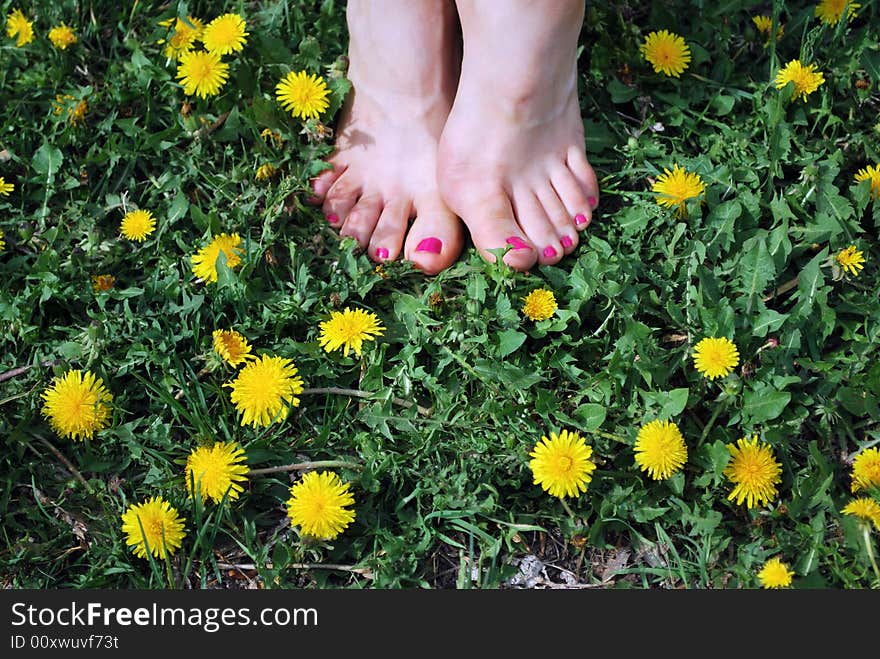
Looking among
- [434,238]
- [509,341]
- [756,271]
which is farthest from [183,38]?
[756,271]

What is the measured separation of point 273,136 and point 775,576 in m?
1.49

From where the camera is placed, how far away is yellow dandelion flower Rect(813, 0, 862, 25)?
2.23m

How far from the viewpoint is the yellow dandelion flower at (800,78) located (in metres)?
2.10

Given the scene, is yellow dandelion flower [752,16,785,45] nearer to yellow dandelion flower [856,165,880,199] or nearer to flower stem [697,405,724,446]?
→ yellow dandelion flower [856,165,880,199]

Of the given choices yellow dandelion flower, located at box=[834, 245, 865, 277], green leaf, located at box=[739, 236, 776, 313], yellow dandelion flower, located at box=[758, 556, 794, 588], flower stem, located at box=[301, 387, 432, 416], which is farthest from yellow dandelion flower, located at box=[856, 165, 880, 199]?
flower stem, located at box=[301, 387, 432, 416]

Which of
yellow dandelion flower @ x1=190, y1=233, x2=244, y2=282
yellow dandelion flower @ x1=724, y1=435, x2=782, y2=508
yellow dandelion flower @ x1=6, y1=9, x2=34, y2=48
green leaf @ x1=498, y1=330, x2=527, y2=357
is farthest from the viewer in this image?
yellow dandelion flower @ x1=6, y1=9, x2=34, y2=48

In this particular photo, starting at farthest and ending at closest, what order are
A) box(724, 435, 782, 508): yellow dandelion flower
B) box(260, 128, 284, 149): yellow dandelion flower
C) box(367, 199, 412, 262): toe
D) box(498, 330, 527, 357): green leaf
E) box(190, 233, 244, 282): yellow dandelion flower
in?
box(260, 128, 284, 149): yellow dandelion flower, box(367, 199, 412, 262): toe, box(190, 233, 244, 282): yellow dandelion flower, box(498, 330, 527, 357): green leaf, box(724, 435, 782, 508): yellow dandelion flower

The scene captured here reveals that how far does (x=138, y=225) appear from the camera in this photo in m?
2.01

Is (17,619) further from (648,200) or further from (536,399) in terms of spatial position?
(648,200)

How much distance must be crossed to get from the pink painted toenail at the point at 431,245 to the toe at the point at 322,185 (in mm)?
293

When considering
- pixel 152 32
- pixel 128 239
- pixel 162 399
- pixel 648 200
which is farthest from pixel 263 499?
pixel 152 32

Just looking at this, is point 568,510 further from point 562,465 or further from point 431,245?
point 431,245

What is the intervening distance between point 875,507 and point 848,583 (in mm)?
150

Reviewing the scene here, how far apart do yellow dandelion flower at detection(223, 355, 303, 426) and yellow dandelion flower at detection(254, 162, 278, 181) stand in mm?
530
